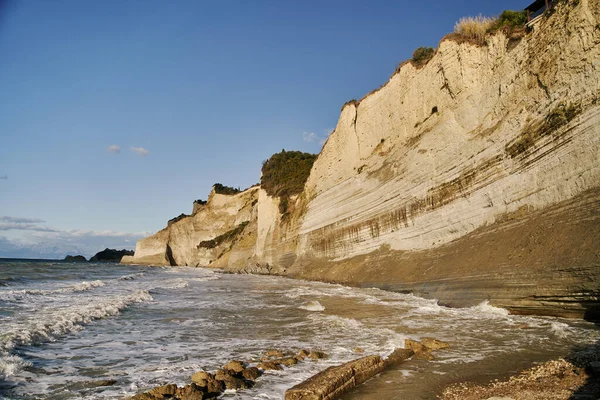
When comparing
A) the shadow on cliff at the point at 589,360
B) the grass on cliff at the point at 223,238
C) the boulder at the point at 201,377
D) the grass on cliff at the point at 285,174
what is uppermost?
the grass on cliff at the point at 285,174

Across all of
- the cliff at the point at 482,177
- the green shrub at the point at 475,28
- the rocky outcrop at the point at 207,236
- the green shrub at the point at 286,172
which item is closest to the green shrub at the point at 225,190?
the rocky outcrop at the point at 207,236

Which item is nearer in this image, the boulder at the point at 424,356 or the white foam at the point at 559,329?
the boulder at the point at 424,356

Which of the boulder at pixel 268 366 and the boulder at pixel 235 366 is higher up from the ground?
the boulder at pixel 235 366

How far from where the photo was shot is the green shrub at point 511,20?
1430 centimetres

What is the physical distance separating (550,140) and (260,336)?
29.8 feet

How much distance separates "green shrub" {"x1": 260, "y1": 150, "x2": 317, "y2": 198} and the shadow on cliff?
93.8 feet

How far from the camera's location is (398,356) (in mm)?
6340

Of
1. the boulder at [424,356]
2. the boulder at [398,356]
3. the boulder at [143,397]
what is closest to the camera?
the boulder at [143,397]

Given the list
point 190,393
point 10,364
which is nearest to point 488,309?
point 190,393

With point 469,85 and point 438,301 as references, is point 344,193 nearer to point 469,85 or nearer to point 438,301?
point 469,85

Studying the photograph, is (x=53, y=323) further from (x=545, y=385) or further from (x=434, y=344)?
(x=545, y=385)

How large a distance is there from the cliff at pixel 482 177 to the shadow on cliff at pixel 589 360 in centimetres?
14

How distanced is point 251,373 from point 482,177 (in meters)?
10.8

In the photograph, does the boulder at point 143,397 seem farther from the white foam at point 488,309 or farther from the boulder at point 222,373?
the white foam at point 488,309
